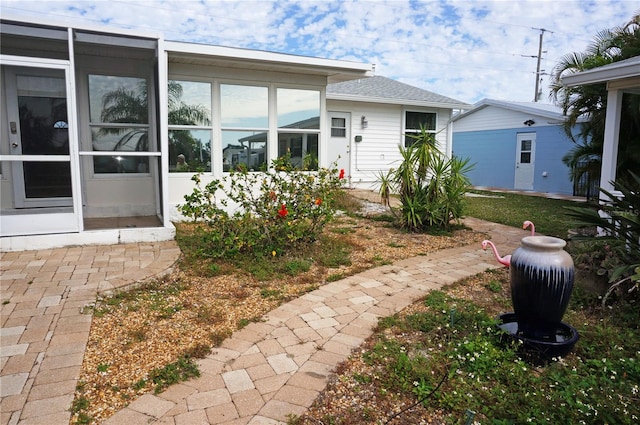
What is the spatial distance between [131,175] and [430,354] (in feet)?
18.2

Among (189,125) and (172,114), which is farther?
(189,125)

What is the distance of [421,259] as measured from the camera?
16.9 feet

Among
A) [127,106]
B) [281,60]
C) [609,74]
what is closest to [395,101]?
[281,60]

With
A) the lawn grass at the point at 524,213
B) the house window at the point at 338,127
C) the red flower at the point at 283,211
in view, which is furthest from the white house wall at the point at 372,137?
the red flower at the point at 283,211

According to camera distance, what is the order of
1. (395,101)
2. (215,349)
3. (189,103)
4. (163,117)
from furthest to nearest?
(395,101)
(189,103)
(163,117)
(215,349)

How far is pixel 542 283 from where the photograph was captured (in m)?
2.66

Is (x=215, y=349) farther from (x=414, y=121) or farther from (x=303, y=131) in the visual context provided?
(x=414, y=121)

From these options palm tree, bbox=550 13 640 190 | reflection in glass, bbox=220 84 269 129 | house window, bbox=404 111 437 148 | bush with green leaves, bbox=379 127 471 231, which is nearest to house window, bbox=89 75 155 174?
reflection in glass, bbox=220 84 269 129

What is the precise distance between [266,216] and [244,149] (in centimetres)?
291

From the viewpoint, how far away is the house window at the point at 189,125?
6.95 m

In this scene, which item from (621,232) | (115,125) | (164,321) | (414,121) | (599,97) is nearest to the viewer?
(164,321)

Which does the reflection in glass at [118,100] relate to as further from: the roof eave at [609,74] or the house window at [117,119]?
the roof eave at [609,74]

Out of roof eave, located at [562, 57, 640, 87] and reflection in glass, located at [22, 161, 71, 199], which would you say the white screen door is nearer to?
reflection in glass, located at [22, 161, 71, 199]

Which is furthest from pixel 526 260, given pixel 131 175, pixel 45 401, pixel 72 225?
pixel 131 175
